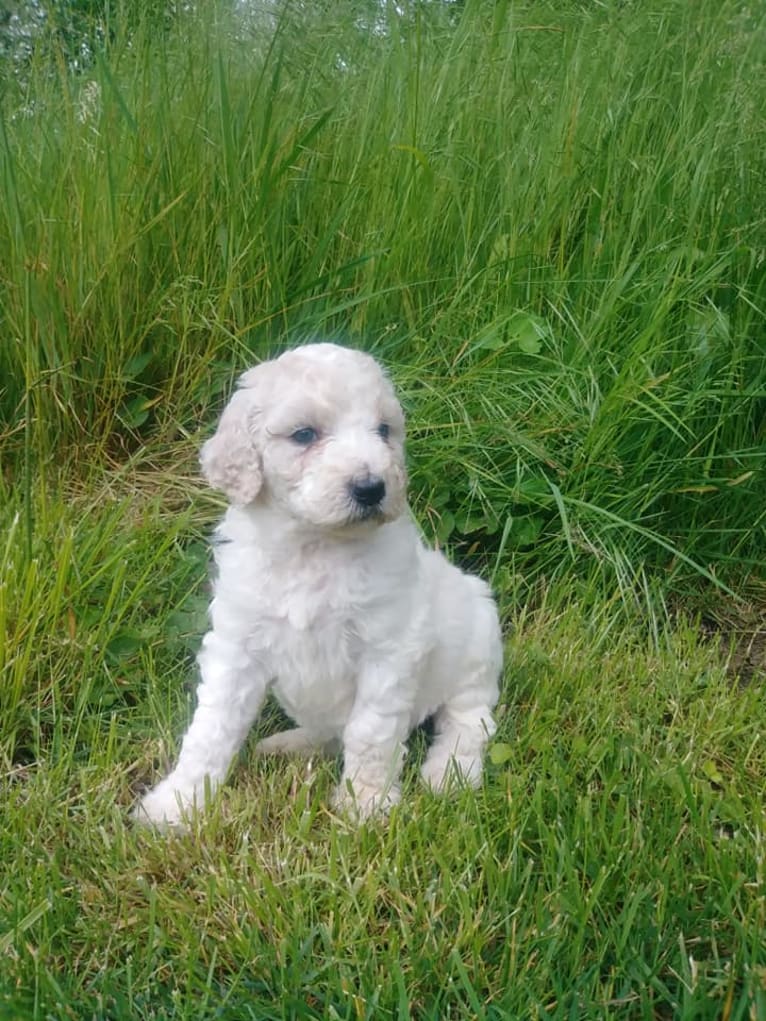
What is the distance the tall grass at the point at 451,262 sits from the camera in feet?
10.9

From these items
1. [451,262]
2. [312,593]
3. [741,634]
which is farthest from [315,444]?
[741,634]

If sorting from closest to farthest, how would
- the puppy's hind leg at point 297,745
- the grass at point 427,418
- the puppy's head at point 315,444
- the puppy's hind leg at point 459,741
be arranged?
the grass at point 427,418, the puppy's head at point 315,444, the puppy's hind leg at point 459,741, the puppy's hind leg at point 297,745

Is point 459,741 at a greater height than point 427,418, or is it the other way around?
point 427,418

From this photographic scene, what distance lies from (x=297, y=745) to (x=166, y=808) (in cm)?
44

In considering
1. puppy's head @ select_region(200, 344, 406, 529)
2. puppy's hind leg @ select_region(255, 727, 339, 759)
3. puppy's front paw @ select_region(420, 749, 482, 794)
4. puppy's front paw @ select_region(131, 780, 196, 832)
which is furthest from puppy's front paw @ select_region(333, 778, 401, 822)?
puppy's head @ select_region(200, 344, 406, 529)

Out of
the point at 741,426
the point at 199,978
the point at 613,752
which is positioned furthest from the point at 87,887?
the point at 741,426

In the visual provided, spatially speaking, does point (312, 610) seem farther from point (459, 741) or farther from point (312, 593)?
point (459, 741)

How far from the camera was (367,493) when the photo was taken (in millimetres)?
2186

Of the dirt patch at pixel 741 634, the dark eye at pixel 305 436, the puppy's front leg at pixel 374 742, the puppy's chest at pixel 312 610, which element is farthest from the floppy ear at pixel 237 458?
the dirt patch at pixel 741 634

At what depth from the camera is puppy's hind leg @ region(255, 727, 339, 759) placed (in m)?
2.63

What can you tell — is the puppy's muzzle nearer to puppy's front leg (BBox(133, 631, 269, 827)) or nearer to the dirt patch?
puppy's front leg (BBox(133, 631, 269, 827))

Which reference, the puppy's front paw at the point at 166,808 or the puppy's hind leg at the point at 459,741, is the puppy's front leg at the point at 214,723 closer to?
the puppy's front paw at the point at 166,808

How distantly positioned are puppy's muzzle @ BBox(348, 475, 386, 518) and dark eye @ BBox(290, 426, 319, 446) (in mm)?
188

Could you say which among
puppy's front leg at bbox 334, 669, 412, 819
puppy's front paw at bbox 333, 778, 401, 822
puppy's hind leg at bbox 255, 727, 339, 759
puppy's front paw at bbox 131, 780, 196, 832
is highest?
puppy's front leg at bbox 334, 669, 412, 819
